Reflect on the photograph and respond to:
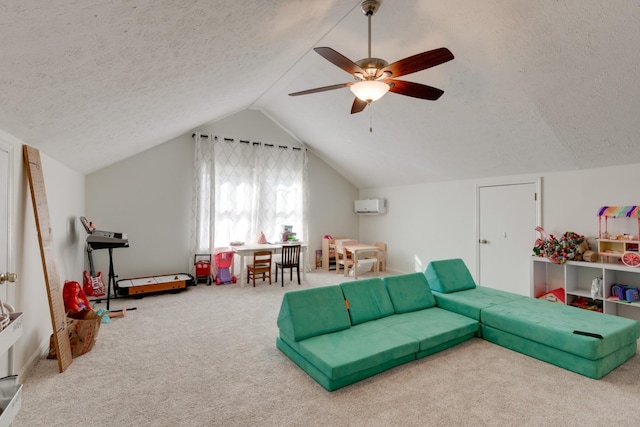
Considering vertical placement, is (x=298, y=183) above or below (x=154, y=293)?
above

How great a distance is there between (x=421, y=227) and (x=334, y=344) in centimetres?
426

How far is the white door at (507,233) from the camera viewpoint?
456 centimetres

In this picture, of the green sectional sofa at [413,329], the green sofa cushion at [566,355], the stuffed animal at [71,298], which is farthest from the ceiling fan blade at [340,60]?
the stuffed animal at [71,298]

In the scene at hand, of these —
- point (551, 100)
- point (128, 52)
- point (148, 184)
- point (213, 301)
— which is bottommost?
point (213, 301)

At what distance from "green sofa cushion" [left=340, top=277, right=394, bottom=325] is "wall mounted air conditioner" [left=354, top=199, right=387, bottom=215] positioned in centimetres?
376

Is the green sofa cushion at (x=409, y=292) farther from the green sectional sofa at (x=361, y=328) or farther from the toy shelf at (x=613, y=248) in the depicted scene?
the toy shelf at (x=613, y=248)

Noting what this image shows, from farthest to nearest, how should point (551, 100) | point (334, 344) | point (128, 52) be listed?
point (551, 100), point (334, 344), point (128, 52)

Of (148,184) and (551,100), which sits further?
(148,184)

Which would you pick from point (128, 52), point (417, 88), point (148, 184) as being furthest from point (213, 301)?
point (417, 88)

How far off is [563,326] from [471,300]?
884 millimetres

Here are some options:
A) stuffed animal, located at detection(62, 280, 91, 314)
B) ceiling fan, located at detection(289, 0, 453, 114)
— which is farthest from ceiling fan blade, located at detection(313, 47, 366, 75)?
stuffed animal, located at detection(62, 280, 91, 314)

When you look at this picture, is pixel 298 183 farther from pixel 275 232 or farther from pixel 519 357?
pixel 519 357

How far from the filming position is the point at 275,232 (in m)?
6.66

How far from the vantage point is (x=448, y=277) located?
3865 mm
